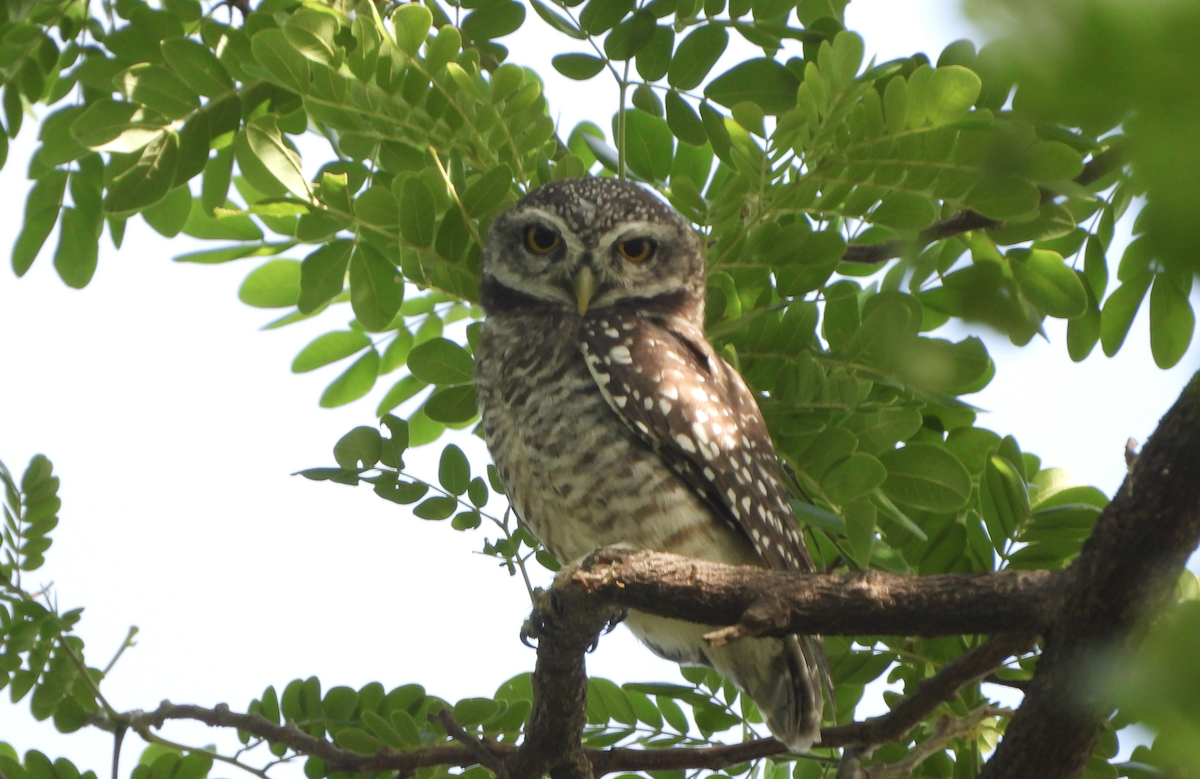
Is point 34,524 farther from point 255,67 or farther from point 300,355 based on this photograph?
point 255,67

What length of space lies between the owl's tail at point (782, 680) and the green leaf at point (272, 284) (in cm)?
147

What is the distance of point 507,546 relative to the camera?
2717 mm

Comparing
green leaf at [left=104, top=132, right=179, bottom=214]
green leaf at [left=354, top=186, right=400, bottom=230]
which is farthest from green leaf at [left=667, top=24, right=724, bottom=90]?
green leaf at [left=104, top=132, right=179, bottom=214]

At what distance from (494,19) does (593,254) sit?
0.65 metres

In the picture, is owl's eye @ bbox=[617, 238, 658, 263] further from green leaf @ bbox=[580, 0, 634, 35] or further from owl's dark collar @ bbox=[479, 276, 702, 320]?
green leaf @ bbox=[580, 0, 634, 35]

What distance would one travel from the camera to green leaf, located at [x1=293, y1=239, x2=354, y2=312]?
258cm

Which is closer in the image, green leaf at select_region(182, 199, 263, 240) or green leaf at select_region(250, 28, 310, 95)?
green leaf at select_region(250, 28, 310, 95)

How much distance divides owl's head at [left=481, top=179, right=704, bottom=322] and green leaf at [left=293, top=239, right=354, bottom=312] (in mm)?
442

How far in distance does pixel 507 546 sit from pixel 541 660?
716 mm

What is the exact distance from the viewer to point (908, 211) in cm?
238

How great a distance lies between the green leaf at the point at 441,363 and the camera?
2672mm

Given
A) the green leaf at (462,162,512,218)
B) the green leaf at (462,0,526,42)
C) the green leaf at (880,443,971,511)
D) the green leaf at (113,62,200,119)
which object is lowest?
the green leaf at (880,443,971,511)

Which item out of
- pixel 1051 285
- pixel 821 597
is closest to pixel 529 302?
pixel 1051 285

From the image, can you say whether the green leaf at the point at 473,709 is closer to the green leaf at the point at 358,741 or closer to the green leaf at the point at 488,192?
the green leaf at the point at 358,741
